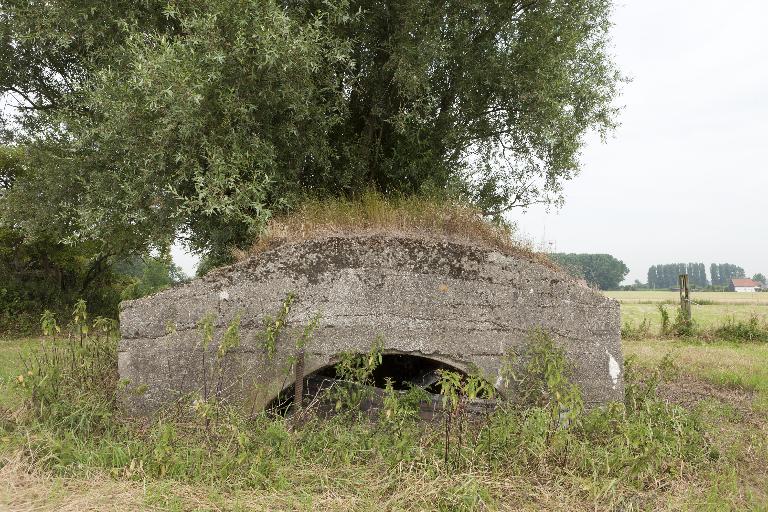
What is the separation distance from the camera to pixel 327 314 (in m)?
6.43

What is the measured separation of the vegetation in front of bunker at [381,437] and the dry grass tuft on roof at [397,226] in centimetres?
151

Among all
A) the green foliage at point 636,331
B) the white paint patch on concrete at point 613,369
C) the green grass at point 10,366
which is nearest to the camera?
the white paint patch on concrete at point 613,369

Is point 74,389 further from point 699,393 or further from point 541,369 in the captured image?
point 699,393

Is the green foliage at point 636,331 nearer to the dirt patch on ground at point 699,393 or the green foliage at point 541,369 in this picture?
the dirt patch on ground at point 699,393

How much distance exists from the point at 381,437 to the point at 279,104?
555cm

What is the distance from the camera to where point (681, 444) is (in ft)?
19.7

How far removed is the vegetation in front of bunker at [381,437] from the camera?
207 inches

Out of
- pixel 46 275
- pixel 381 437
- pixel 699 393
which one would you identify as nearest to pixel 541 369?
pixel 381 437

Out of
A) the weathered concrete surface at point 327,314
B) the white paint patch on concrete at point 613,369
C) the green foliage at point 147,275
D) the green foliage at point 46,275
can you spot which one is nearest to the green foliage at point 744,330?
the white paint patch on concrete at point 613,369

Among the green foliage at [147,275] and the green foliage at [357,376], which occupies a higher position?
the green foliage at [147,275]

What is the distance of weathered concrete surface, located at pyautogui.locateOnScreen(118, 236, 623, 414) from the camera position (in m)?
6.41

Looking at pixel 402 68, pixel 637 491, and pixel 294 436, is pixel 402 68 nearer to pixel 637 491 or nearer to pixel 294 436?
pixel 294 436

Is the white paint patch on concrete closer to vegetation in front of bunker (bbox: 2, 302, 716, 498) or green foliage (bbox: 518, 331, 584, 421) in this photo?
vegetation in front of bunker (bbox: 2, 302, 716, 498)

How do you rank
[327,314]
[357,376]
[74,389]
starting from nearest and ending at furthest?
1. [357,376]
2. [327,314]
3. [74,389]
